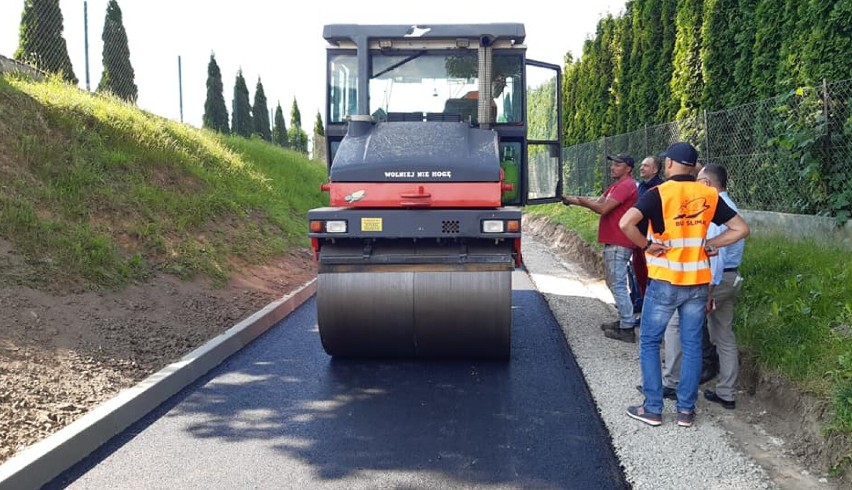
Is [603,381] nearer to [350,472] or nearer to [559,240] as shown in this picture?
[350,472]

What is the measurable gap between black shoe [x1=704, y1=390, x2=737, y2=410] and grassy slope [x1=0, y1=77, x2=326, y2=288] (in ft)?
18.2

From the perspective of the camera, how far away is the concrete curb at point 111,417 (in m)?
3.46

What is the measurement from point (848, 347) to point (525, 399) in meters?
2.10

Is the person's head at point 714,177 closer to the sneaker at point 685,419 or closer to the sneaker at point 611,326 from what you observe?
the sneaker at point 685,419

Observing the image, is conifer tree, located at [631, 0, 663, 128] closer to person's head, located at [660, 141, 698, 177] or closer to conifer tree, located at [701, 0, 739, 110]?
conifer tree, located at [701, 0, 739, 110]

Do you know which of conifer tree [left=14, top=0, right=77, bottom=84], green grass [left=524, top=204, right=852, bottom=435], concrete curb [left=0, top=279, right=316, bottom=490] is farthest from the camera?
conifer tree [left=14, top=0, right=77, bottom=84]

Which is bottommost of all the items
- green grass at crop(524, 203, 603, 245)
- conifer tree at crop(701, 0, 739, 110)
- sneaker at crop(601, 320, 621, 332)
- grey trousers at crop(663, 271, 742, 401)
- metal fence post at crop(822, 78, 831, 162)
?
sneaker at crop(601, 320, 621, 332)

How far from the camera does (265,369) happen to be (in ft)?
18.4

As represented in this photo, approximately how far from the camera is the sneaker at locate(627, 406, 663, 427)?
4227 mm

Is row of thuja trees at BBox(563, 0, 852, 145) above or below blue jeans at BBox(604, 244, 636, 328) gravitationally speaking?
above

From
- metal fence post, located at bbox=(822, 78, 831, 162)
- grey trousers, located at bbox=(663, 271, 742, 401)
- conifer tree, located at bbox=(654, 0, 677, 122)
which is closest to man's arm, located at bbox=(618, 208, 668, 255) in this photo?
grey trousers, located at bbox=(663, 271, 742, 401)

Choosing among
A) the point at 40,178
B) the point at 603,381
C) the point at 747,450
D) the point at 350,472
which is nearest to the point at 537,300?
the point at 603,381

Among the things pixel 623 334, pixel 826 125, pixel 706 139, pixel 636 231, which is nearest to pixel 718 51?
pixel 706 139

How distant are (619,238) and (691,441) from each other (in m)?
2.76
